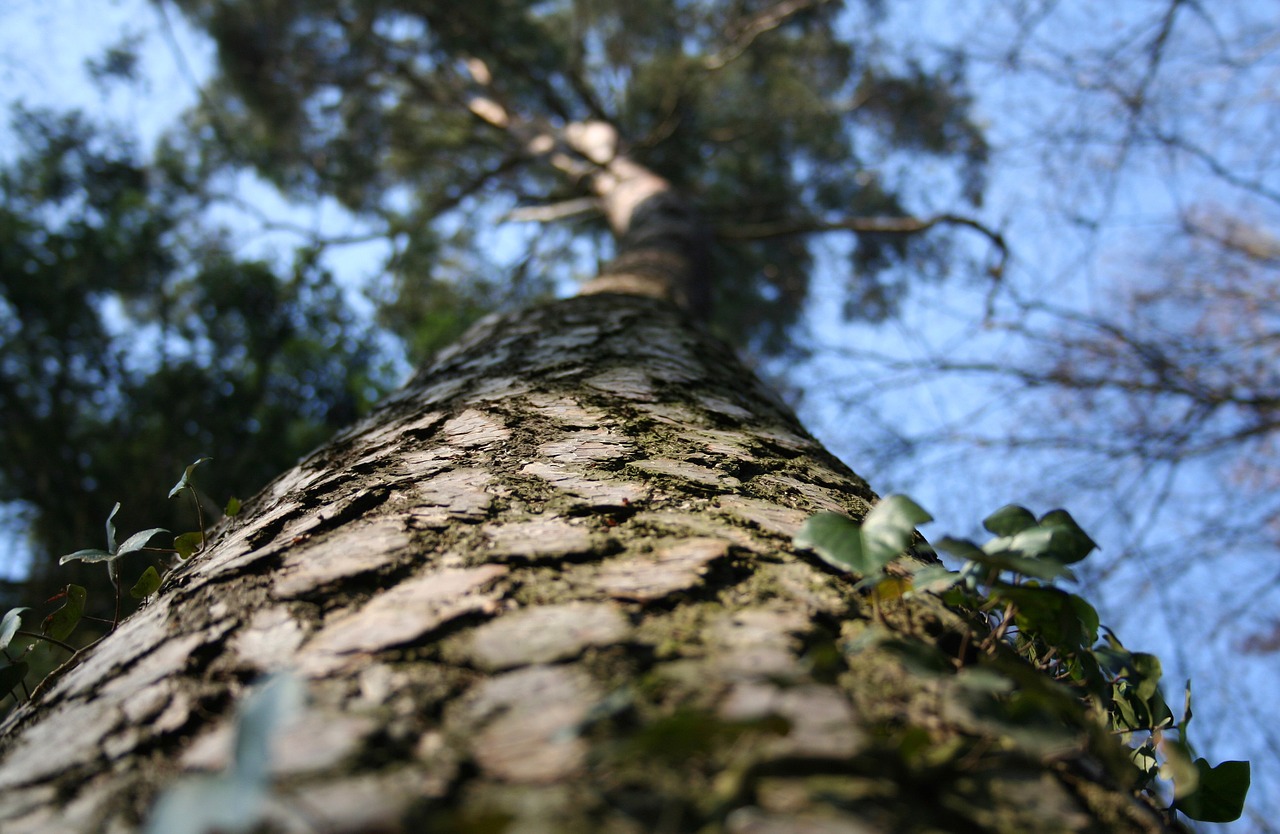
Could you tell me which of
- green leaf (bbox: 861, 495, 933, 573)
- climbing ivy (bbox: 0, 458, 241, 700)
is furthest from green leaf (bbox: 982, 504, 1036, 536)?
climbing ivy (bbox: 0, 458, 241, 700)

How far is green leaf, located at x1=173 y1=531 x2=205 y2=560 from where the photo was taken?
0.92m

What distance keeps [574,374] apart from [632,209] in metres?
2.61

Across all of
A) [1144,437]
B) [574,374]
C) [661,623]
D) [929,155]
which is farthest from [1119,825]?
[929,155]

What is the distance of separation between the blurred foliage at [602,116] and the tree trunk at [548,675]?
4989 millimetres

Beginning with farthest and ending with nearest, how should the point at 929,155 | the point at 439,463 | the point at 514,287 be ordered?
the point at 929,155 < the point at 514,287 < the point at 439,463

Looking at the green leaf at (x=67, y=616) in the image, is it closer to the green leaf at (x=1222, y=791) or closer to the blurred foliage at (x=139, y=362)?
the green leaf at (x=1222, y=791)

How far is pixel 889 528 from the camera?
0.54 meters

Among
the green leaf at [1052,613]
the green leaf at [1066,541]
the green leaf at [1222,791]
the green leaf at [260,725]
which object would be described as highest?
the green leaf at [1066,541]

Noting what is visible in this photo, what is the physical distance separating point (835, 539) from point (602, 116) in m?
5.97

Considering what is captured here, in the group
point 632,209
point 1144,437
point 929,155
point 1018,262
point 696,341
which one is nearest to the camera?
point 696,341

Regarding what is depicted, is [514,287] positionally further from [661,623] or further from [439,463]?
[661,623]

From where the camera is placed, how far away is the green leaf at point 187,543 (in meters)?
0.92

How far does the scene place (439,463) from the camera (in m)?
0.87

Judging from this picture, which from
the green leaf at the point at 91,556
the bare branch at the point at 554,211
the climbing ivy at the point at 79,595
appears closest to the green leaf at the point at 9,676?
the climbing ivy at the point at 79,595
